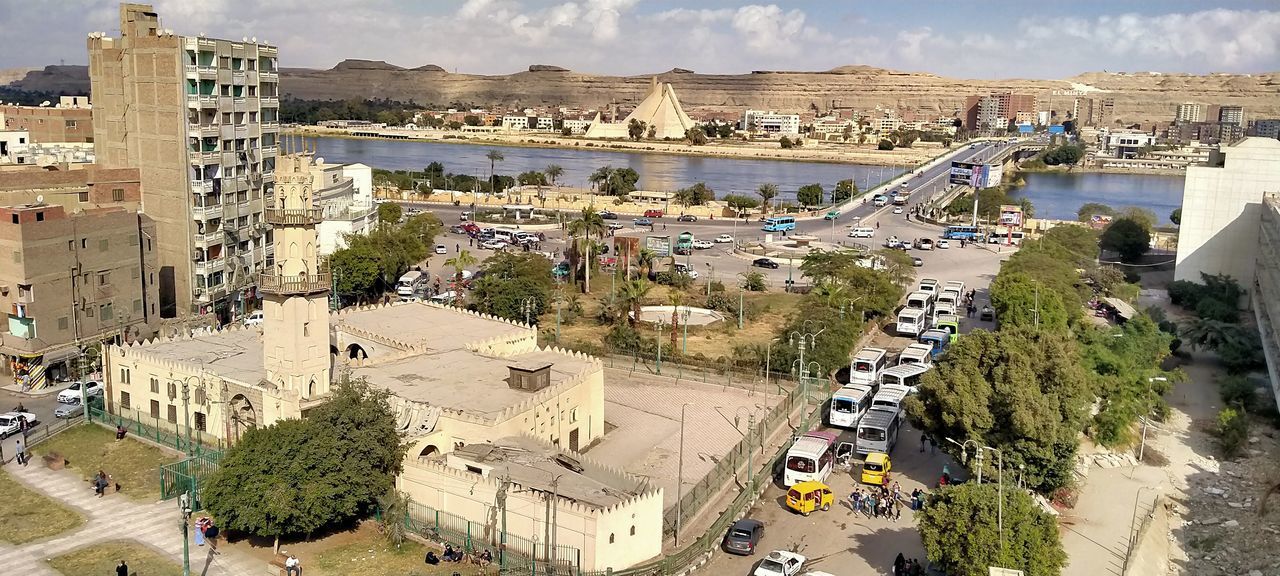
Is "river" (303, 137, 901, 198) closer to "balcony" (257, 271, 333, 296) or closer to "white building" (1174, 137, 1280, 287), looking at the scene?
"white building" (1174, 137, 1280, 287)

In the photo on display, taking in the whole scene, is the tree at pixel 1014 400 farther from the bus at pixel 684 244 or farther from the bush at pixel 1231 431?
the bus at pixel 684 244

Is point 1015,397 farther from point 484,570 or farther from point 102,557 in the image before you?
point 102,557

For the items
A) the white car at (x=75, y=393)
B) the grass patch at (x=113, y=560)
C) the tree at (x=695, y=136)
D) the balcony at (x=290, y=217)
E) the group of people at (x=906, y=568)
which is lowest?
the grass patch at (x=113, y=560)

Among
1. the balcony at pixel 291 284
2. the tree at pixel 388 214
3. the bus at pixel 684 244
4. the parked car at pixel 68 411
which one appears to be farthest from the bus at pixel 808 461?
the tree at pixel 388 214

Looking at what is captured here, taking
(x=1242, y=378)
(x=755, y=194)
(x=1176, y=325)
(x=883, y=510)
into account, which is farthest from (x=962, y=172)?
(x=883, y=510)

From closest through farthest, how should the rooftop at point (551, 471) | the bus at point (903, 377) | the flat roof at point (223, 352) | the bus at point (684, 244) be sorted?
the rooftop at point (551, 471) → the flat roof at point (223, 352) → the bus at point (903, 377) → the bus at point (684, 244)

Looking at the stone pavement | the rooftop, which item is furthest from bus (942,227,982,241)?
the stone pavement

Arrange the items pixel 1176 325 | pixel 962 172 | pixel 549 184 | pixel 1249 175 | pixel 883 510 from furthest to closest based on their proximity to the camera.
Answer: pixel 549 184
pixel 962 172
pixel 1249 175
pixel 1176 325
pixel 883 510
